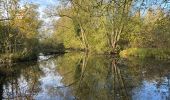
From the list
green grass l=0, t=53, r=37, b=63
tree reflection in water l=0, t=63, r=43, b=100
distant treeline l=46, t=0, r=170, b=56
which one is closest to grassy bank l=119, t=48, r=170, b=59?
distant treeline l=46, t=0, r=170, b=56

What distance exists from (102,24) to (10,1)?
750 inches

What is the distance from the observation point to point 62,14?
6325 cm

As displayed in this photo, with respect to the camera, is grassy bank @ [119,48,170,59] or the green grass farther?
grassy bank @ [119,48,170,59]

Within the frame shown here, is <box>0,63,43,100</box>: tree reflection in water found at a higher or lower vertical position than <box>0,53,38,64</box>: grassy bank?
lower

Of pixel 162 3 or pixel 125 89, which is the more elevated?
pixel 162 3

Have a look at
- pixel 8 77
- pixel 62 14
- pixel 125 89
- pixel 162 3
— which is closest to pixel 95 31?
pixel 62 14

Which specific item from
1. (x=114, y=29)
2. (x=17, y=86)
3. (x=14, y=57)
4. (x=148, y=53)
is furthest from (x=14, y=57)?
(x=114, y=29)

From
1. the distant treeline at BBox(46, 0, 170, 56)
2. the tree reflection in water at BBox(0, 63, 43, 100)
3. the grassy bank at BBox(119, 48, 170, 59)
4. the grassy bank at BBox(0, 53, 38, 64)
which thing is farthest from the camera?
the distant treeline at BBox(46, 0, 170, 56)

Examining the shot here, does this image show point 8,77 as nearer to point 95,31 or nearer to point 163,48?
point 163,48

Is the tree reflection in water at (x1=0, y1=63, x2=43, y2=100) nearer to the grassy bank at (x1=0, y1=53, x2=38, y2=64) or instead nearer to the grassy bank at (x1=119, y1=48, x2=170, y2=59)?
the grassy bank at (x1=0, y1=53, x2=38, y2=64)

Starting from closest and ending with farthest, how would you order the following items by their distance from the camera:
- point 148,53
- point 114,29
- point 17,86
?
point 17,86, point 148,53, point 114,29

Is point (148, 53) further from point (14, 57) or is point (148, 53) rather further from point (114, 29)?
point (14, 57)

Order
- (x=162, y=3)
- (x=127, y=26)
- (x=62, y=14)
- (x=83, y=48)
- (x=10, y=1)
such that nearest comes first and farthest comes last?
(x=162, y=3) < (x=10, y=1) < (x=127, y=26) < (x=62, y=14) < (x=83, y=48)

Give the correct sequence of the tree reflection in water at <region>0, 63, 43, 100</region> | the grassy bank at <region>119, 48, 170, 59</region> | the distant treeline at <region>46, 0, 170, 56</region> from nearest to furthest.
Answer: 1. the tree reflection in water at <region>0, 63, 43, 100</region>
2. the grassy bank at <region>119, 48, 170, 59</region>
3. the distant treeline at <region>46, 0, 170, 56</region>
